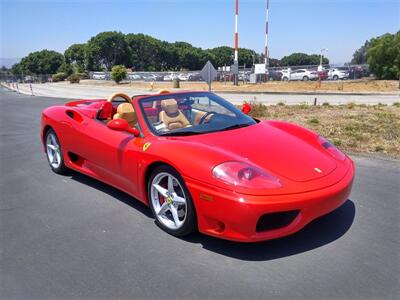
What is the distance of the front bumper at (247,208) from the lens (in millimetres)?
2693

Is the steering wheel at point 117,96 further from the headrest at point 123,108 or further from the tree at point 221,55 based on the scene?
the tree at point 221,55

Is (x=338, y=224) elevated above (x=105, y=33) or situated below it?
below

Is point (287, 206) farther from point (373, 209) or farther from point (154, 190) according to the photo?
point (373, 209)

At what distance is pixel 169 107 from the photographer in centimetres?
402

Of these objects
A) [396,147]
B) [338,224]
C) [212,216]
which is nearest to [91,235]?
[212,216]

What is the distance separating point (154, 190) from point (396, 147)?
15.4 ft

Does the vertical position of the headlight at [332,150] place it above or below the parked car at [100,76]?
above

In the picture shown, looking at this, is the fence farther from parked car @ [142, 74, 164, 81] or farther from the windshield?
the windshield

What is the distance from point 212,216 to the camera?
285cm

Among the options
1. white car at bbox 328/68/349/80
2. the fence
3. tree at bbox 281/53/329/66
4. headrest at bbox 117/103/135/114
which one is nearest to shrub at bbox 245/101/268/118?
headrest at bbox 117/103/135/114

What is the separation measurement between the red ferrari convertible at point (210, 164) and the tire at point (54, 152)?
0.39m

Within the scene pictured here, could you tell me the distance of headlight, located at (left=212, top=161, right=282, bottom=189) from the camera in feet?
9.17

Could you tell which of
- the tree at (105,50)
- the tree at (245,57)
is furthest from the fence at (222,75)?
the tree at (245,57)

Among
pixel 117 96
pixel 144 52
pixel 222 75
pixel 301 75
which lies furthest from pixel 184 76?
pixel 144 52
